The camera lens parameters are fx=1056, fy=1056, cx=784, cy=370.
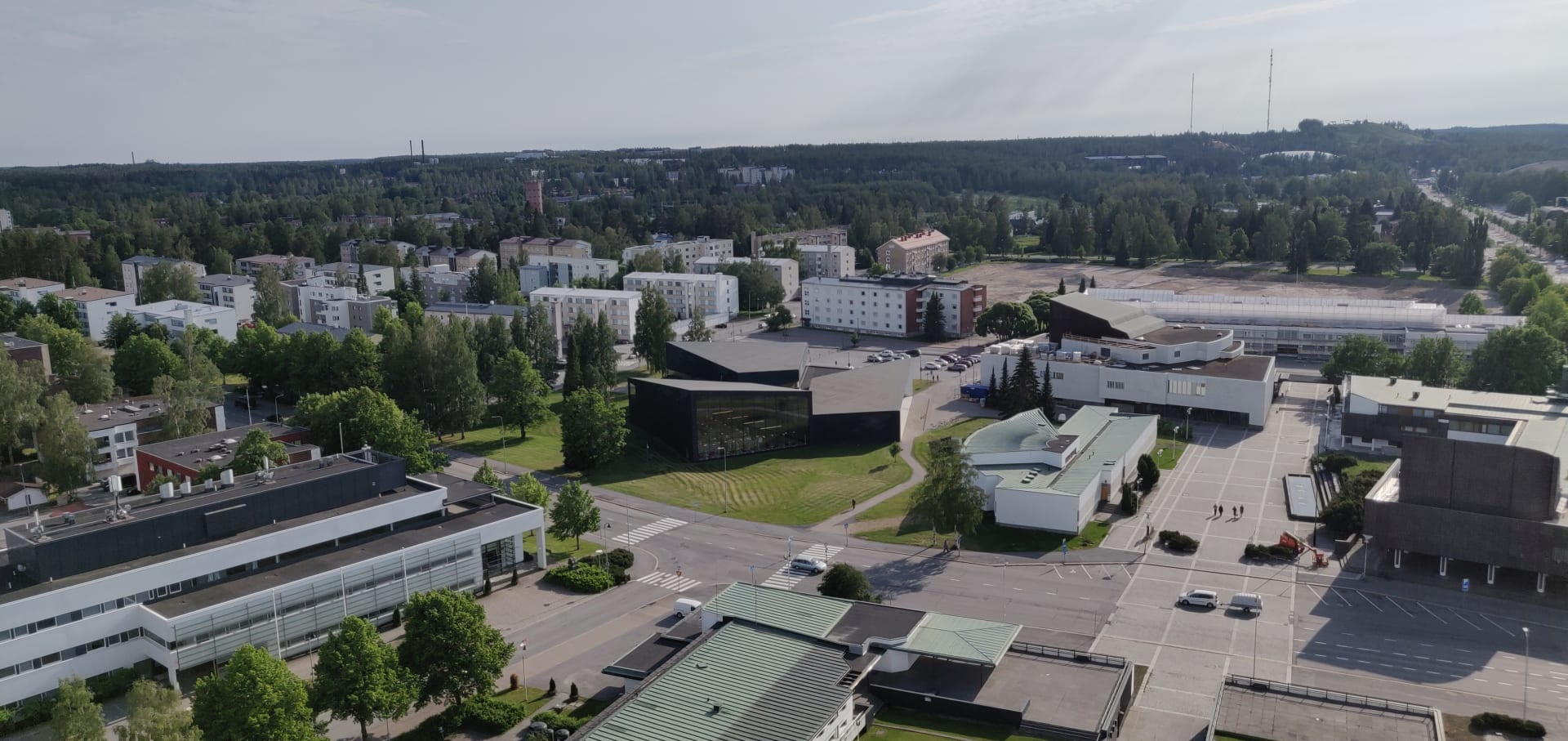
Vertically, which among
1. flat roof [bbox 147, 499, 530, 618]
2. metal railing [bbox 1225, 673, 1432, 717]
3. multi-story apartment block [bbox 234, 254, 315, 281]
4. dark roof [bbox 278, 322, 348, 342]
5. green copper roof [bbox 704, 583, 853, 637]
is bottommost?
metal railing [bbox 1225, 673, 1432, 717]

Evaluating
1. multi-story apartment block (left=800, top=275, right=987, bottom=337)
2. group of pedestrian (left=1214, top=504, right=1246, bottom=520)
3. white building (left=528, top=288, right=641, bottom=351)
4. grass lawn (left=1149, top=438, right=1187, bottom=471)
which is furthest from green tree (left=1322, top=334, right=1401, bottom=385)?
white building (left=528, top=288, right=641, bottom=351)

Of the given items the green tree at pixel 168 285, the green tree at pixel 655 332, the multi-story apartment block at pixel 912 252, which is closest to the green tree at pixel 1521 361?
the green tree at pixel 655 332

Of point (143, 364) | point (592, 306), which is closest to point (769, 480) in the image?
point (592, 306)

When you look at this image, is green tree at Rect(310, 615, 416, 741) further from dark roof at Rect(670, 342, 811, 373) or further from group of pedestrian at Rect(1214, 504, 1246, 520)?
dark roof at Rect(670, 342, 811, 373)

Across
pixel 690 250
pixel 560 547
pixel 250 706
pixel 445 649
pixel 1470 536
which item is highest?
pixel 690 250

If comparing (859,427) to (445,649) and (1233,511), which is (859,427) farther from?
(445,649)

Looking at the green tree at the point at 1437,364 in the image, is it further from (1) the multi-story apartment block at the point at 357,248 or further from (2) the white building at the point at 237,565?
(1) the multi-story apartment block at the point at 357,248
